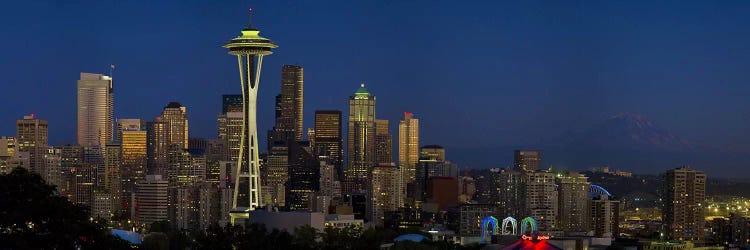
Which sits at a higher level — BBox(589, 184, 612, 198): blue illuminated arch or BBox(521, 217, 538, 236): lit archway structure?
BBox(589, 184, 612, 198): blue illuminated arch

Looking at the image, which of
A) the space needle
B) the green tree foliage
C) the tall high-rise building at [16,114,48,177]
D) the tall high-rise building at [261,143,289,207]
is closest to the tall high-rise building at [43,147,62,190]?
the tall high-rise building at [16,114,48,177]

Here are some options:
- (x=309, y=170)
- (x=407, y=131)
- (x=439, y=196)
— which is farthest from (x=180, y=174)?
(x=407, y=131)

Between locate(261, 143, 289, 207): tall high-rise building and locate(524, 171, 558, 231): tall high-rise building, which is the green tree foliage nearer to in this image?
locate(524, 171, 558, 231): tall high-rise building

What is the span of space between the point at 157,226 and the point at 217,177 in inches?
1397

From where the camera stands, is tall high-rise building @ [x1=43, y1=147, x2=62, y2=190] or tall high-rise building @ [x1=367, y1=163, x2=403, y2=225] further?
tall high-rise building @ [x1=43, y1=147, x2=62, y2=190]

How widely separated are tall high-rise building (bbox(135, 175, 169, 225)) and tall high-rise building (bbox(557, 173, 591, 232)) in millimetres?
24956

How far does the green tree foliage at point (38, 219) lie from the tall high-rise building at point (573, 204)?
61.5 metres

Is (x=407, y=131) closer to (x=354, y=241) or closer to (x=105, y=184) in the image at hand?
(x=105, y=184)

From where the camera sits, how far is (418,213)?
8444 cm

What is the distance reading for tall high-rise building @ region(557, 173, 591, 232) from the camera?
7706 cm

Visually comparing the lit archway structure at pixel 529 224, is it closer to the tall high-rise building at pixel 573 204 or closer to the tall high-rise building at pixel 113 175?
the tall high-rise building at pixel 573 204

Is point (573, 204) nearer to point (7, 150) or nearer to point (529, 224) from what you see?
point (529, 224)

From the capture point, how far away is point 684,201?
7838 cm

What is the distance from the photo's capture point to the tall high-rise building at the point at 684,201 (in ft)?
249
